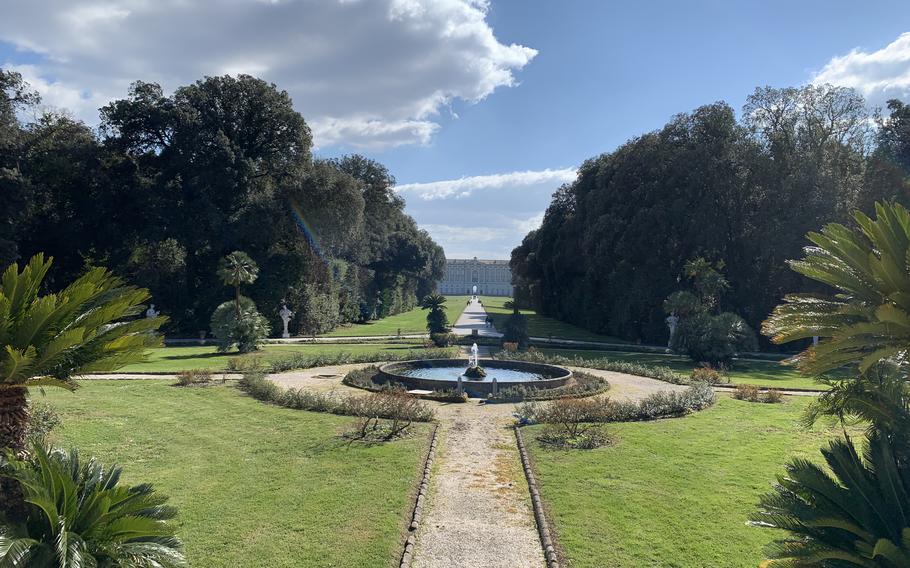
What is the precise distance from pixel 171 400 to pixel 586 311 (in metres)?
39.5

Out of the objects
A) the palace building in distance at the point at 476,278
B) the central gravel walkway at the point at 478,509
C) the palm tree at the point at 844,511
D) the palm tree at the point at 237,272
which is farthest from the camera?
the palace building in distance at the point at 476,278

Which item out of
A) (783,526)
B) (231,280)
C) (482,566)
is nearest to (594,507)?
(482,566)

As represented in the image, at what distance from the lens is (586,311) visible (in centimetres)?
Answer: 5038

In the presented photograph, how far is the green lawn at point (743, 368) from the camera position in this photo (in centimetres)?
2297

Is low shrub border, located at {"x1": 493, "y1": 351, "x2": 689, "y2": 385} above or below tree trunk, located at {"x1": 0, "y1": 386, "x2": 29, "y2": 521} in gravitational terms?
below

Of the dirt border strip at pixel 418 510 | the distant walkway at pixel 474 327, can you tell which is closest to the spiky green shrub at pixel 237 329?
the distant walkway at pixel 474 327

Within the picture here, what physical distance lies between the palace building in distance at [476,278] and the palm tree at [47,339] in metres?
178

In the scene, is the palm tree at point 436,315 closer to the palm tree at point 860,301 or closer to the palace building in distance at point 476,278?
the palm tree at point 860,301

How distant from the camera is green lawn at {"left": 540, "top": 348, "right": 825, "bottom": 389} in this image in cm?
2297

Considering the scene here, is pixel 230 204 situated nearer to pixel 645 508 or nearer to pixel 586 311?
pixel 586 311

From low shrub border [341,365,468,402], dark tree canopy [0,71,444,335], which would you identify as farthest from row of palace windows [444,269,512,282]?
low shrub border [341,365,468,402]

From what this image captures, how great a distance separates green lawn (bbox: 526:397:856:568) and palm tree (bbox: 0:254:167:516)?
611cm

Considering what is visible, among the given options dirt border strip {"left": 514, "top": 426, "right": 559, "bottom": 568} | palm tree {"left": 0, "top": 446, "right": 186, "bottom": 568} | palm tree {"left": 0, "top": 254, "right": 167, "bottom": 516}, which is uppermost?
Answer: palm tree {"left": 0, "top": 254, "right": 167, "bottom": 516}

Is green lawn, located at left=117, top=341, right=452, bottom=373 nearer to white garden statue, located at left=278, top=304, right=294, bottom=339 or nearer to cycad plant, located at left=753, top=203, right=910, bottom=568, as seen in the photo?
white garden statue, located at left=278, top=304, right=294, bottom=339
